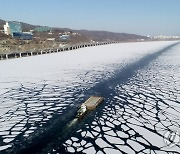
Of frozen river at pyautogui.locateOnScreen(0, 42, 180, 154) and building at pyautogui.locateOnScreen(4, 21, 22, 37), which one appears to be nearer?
frozen river at pyautogui.locateOnScreen(0, 42, 180, 154)

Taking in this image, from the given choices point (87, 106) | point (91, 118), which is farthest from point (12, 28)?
point (91, 118)

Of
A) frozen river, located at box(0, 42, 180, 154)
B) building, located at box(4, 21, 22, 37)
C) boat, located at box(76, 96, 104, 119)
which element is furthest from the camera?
building, located at box(4, 21, 22, 37)

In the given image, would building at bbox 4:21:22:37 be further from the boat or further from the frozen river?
the boat

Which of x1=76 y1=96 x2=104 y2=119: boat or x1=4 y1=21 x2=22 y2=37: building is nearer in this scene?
x1=76 y1=96 x2=104 y2=119: boat

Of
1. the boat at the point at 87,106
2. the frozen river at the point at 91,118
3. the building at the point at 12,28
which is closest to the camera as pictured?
the frozen river at the point at 91,118

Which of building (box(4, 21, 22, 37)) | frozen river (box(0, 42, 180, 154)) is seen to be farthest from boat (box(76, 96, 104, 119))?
building (box(4, 21, 22, 37))

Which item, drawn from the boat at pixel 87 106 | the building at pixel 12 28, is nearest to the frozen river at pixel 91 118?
the boat at pixel 87 106

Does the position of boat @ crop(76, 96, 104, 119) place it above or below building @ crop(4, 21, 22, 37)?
below

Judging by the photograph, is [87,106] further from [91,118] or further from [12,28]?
[12,28]

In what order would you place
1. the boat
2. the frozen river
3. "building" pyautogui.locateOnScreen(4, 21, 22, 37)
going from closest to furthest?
the frozen river → the boat → "building" pyautogui.locateOnScreen(4, 21, 22, 37)

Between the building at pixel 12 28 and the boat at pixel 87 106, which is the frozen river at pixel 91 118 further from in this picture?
the building at pixel 12 28

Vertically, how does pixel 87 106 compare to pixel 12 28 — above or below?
below
